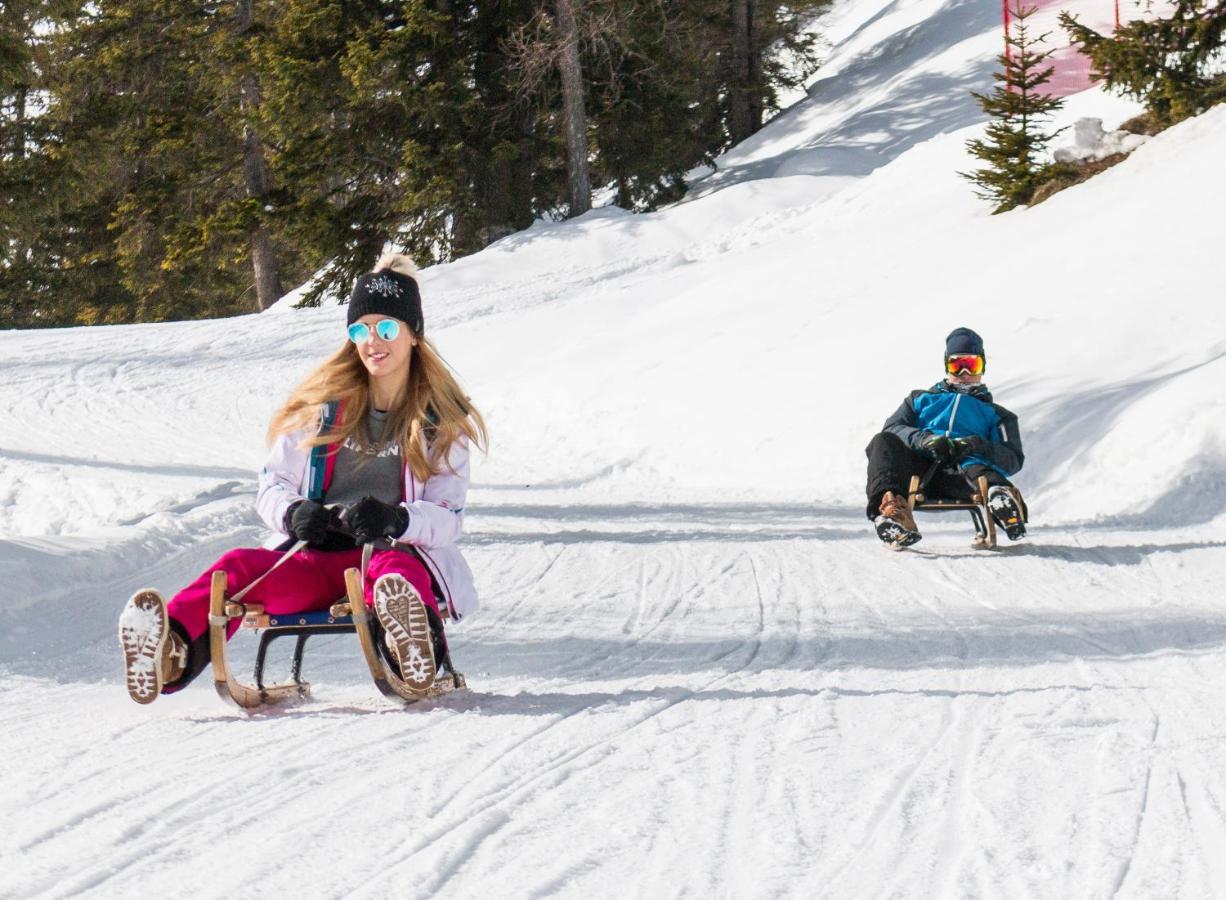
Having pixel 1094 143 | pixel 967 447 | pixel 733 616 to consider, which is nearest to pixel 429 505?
pixel 733 616

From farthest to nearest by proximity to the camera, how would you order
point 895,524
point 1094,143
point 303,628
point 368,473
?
point 1094,143, point 895,524, point 368,473, point 303,628

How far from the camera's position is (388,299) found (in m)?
4.56

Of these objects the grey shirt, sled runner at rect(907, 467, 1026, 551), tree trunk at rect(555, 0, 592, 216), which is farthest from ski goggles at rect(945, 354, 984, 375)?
tree trunk at rect(555, 0, 592, 216)

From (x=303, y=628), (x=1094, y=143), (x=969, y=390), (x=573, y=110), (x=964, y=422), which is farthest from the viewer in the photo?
(x=573, y=110)

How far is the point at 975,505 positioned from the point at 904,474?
16.2 inches

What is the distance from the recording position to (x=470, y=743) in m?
3.74

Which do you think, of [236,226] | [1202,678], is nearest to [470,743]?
[1202,678]

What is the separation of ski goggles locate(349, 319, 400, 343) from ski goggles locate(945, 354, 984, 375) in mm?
4160

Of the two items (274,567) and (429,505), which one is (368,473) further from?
(274,567)

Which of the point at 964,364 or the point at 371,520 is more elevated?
the point at 964,364

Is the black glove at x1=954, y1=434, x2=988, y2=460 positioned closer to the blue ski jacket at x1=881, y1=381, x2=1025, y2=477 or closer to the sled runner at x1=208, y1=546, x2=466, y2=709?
the blue ski jacket at x1=881, y1=381, x2=1025, y2=477

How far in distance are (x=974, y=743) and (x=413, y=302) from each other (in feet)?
7.51

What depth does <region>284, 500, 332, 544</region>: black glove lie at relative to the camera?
4.06 meters

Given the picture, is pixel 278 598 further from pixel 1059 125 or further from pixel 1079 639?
pixel 1059 125
